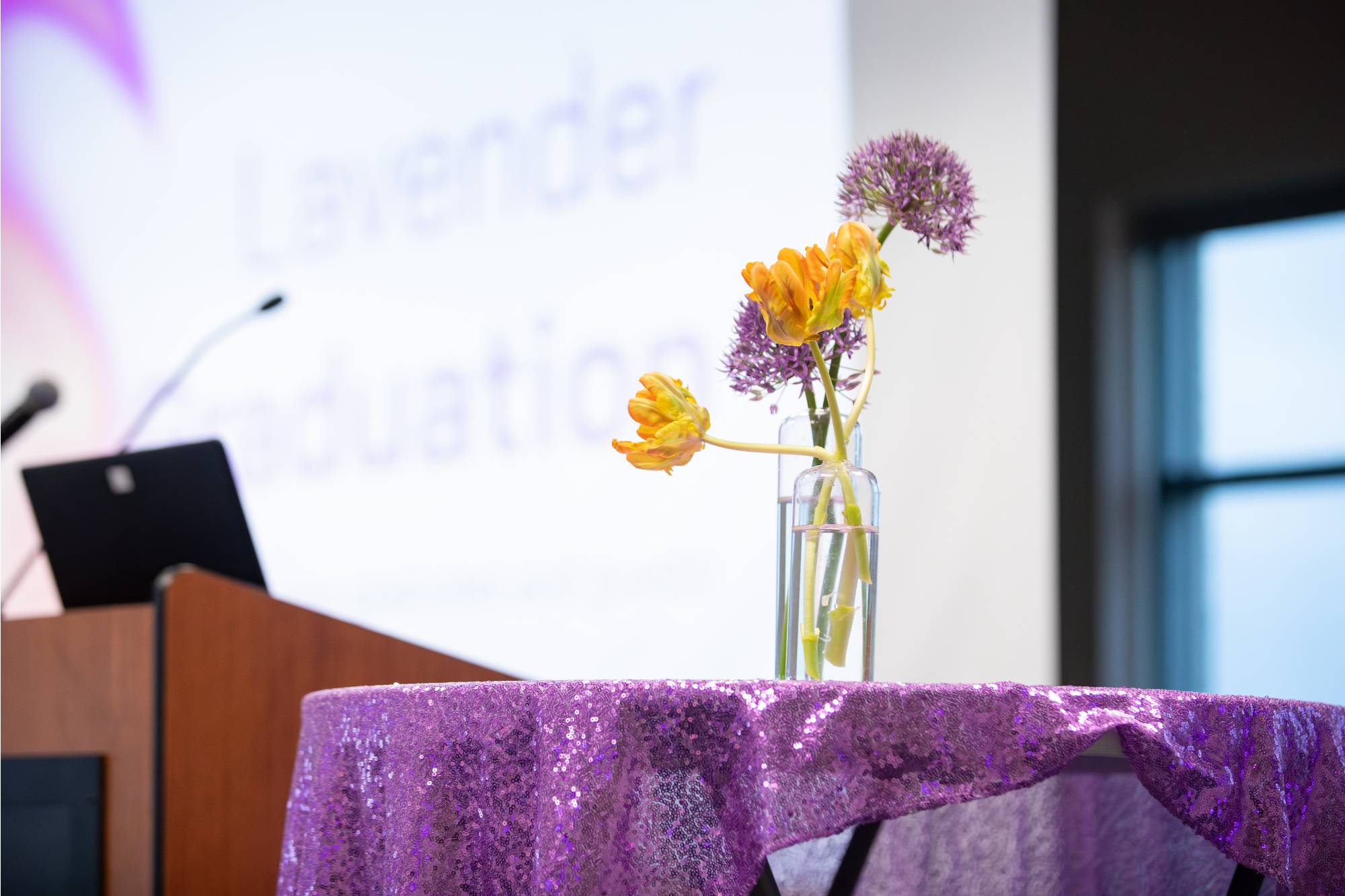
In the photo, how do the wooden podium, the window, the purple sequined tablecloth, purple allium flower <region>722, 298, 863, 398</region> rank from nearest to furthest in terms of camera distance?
the purple sequined tablecloth < purple allium flower <region>722, 298, 863, 398</region> < the wooden podium < the window

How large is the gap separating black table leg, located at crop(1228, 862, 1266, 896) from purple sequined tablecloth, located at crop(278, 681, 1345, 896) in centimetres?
3

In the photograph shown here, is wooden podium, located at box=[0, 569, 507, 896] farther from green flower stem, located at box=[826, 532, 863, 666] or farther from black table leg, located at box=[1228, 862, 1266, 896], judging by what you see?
black table leg, located at box=[1228, 862, 1266, 896]

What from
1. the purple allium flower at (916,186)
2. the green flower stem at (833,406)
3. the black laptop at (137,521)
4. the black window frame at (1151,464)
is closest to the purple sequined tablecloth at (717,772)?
the green flower stem at (833,406)

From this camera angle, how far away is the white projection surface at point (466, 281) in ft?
8.74

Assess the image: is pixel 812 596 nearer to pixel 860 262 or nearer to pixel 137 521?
pixel 860 262

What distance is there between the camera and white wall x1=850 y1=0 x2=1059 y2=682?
250 cm

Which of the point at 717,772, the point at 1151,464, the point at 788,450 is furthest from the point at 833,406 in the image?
the point at 1151,464

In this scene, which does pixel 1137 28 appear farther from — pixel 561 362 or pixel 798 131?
pixel 561 362

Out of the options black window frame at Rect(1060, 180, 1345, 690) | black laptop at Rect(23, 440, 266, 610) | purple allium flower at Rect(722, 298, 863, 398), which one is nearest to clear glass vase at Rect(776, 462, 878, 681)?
purple allium flower at Rect(722, 298, 863, 398)

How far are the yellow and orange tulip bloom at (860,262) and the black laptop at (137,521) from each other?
43.4 inches

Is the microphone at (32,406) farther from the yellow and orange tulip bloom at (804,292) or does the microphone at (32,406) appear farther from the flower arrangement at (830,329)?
the yellow and orange tulip bloom at (804,292)

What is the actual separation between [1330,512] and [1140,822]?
1.28m

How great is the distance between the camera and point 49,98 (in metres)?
3.95

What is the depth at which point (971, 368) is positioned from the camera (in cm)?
257
